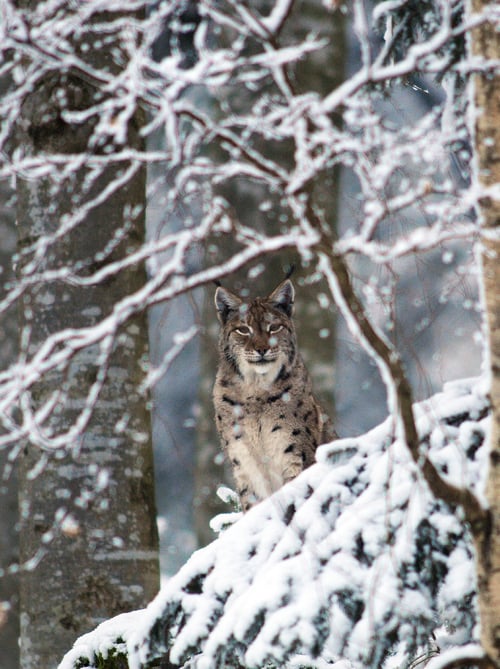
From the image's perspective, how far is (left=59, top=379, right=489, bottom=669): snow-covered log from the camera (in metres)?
2.94

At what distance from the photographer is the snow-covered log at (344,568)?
9.64 feet

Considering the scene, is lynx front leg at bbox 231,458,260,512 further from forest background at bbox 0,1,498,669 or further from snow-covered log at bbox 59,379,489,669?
snow-covered log at bbox 59,379,489,669

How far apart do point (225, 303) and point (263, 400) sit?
2.28 ft

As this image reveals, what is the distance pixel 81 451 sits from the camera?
5012 mm

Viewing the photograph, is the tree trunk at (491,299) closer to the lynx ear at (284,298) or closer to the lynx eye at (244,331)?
the lynx ear at (284,298)

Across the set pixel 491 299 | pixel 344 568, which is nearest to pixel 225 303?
pixel 344 568

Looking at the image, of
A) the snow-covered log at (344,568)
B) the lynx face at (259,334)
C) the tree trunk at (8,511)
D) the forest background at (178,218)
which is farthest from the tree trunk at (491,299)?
the tree trunk at (8,511)

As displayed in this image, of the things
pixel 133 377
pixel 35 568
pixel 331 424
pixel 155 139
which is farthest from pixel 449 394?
pixel 155 139

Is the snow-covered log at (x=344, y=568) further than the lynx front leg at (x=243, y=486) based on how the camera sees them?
No

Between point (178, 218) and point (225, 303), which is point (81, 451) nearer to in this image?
point (225, 303)

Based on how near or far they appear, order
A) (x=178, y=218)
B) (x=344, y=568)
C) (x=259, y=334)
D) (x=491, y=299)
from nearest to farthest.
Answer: (x=491, y=299)
(x=344, y=568)
(x=178, y=218)
(x=259, y=334)

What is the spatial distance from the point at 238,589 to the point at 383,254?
158cm

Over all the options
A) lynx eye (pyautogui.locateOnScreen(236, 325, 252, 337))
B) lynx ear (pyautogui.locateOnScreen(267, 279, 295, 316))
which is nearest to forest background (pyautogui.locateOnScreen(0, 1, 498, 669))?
lynx ear (pyautogui.locateOnScreen(267, 279, 295, 316))

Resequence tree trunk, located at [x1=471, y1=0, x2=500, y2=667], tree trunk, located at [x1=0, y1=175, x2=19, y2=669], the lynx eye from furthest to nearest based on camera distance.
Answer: tree trunk, located at [x1=0, y1=175, x2=19, y2=669]
the lynx eye
tree trunk, located at [x1=471, y1=0, x2=500, y2=667]
